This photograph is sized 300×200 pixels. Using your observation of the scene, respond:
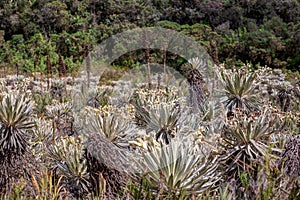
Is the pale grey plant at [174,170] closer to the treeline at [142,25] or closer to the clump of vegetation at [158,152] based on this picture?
the clump of vegetation at [158,152]

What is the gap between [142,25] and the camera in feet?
104

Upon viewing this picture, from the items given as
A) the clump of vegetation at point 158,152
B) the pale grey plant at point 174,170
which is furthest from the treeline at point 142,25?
the pale grey plant at point 174,170

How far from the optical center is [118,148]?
194 inches

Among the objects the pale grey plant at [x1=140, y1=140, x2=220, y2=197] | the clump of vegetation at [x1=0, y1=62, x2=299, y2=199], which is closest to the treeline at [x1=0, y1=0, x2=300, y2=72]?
the clump of vegetation at [x1=0, y1=62, x2=299, y2=199]

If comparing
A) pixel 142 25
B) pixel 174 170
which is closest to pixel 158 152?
pixel 174 170

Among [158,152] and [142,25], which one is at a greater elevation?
[142,25]

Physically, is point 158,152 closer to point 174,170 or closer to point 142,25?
point 174,170

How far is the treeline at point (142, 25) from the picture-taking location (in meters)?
26.5

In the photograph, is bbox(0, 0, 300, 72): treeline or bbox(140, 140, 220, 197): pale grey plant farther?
bbox(0, 0, 300, 72): treeline

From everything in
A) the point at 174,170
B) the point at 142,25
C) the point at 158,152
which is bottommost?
the point at 174,170

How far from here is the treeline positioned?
26.5 m

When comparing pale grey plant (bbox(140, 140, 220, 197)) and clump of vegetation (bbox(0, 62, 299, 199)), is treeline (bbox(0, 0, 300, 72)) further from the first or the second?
pale grey plant (bbox(140, 140, 220, 197))

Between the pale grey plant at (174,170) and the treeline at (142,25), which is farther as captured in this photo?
the treeline at (142,25)

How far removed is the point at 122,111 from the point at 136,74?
16526 millimetres
